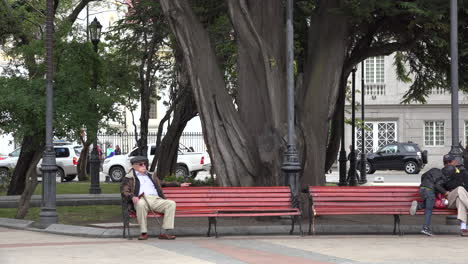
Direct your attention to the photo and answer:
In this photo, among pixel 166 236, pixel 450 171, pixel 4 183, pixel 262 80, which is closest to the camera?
pixel 166 236

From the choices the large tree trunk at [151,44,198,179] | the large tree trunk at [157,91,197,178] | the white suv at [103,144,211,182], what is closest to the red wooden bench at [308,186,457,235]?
the large tree trunk at [151,44,198,179]

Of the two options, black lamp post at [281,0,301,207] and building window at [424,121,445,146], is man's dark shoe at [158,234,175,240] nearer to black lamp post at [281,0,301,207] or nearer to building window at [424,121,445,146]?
black lamp post at [281,0,301,207]

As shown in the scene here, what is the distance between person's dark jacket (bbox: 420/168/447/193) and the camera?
14414mm

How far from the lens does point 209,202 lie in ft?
46.9

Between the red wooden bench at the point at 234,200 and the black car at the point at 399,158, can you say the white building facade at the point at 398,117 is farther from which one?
the red wooden bench at the point at 234,200

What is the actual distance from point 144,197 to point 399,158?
33.0 meters

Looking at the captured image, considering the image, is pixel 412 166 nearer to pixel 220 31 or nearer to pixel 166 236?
pixel 220 31

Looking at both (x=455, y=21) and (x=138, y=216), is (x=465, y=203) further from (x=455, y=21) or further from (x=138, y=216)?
(x=138, y=216)

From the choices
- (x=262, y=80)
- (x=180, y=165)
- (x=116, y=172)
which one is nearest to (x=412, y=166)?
(x=180, y=165)

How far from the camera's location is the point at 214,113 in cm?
1625

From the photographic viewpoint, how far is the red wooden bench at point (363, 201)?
14367 mm

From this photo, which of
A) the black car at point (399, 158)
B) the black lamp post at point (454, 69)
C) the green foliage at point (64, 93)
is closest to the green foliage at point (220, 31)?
the green foliage at point (64, 93)

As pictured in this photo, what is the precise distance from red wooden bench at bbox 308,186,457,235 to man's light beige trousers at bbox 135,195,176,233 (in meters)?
2.43

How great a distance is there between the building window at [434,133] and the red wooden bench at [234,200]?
128ft
